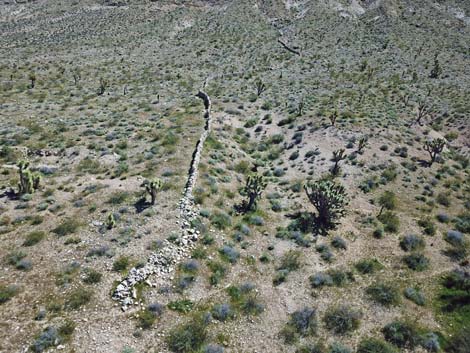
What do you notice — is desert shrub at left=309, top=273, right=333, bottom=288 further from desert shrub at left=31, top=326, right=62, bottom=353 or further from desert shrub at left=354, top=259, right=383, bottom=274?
desert shrub at left=31, top=326, right=62, bottom=353

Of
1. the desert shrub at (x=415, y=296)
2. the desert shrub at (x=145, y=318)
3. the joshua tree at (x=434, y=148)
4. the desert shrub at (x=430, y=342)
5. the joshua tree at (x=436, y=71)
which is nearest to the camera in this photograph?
the desert shrub at (x=145, y=318)

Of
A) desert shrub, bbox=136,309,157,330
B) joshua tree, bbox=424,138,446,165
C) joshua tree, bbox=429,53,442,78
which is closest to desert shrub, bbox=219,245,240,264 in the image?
desert shrub, bbox=136,309,157,330

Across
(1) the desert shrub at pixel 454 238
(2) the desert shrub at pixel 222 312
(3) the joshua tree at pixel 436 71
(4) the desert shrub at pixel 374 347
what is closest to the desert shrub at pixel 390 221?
(1) the desert shrub at pixel 454 238

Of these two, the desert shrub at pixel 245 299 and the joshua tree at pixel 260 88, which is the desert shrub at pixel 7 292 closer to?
the desert shrub at pixel 245 299

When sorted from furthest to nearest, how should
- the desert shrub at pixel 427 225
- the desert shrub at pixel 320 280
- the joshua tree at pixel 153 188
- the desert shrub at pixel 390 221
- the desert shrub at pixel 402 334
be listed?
the desert shrub at pixel 390 221 → the desert shrub at pixel 427 225 → the joshua tree at pixel 153 188 → the desert shrub at pixel 320 280 → the desert shrub at pixel 402 334

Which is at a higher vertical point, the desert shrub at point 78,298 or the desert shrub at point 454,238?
the desert shrub at point 454,238

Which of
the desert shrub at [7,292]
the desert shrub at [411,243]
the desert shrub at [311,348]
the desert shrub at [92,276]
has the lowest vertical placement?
the desert shrub at [311,348]
